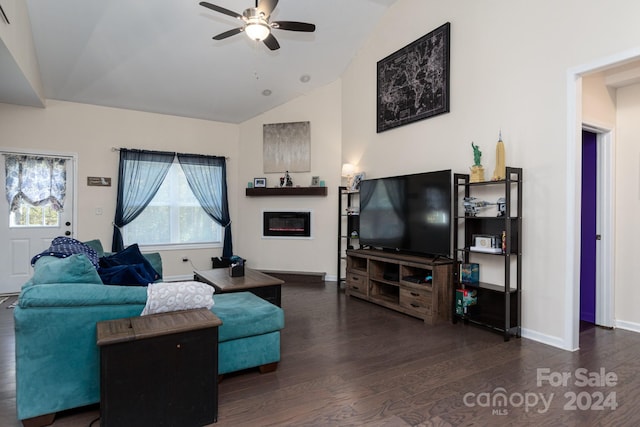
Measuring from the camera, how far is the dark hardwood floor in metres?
2.13

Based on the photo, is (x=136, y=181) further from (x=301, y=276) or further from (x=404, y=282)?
(x=404, y=282)

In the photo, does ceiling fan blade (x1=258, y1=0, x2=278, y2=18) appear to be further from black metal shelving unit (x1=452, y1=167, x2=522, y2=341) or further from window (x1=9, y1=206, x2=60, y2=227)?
window (x1=9, y1=206, x2=60, y2=227)

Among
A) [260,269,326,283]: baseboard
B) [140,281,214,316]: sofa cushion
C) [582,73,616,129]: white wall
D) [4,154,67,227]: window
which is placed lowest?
[260,269,326,283]: baseboard

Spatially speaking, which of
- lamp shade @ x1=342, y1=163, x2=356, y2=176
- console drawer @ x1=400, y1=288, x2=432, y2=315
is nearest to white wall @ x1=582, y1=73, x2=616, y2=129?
console drawer @ x1=400, y1=288, x2=432, y2=315

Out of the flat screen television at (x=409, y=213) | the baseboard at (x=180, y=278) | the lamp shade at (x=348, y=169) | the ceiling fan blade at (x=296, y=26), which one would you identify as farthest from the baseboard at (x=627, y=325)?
the baseboard at (x=180, y=278)

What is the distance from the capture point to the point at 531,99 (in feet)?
11.3

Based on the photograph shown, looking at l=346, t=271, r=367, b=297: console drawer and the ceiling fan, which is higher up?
the ceiling fan

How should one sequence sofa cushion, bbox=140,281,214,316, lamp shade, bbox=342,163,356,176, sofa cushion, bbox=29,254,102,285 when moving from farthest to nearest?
lamp shade, bbox=342,163,356,176, sofa cushion, bbox=140,281,214,316, sofa cushion, bbox=29,254,102,285

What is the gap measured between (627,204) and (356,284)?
3.13 m

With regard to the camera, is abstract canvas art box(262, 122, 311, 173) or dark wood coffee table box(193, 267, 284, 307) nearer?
dark wood coffee table box(193, 267, 284, 307)

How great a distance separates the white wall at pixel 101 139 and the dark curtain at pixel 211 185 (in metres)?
0.20

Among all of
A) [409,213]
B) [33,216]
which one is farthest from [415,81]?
[33,216]

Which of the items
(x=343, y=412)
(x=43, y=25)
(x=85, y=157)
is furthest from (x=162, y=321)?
(x=85, y=157)

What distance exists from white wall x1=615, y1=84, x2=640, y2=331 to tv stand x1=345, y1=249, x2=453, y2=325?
5.53 feet
